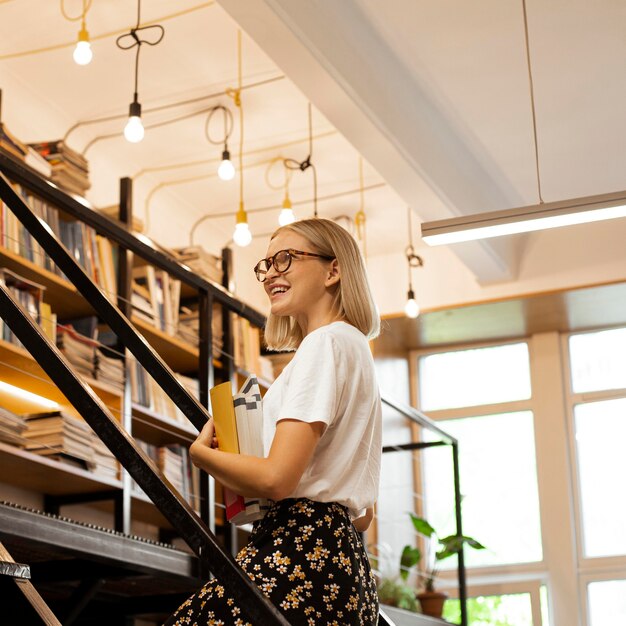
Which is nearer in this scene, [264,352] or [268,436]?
[268,436]

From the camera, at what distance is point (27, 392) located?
4.24 metres

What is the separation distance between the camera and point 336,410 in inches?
60.9

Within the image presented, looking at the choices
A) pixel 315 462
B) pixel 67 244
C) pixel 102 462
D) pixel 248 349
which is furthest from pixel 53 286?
pixel 315 462

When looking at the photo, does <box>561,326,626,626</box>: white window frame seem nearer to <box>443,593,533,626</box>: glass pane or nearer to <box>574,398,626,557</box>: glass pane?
<box>574,398,626,557</box>: glass pane

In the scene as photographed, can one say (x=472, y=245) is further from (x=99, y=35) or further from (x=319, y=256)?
(x=319, y=256)

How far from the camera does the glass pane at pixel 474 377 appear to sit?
7.59 meters

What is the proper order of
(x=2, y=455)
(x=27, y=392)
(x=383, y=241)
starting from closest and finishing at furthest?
(x=2, y=455), (x=27, y=392), (x=383, y=241)

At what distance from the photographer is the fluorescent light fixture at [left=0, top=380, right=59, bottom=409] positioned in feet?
13.6

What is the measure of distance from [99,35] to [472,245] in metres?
2.41

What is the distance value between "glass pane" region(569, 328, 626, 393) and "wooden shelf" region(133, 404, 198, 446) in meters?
3.43

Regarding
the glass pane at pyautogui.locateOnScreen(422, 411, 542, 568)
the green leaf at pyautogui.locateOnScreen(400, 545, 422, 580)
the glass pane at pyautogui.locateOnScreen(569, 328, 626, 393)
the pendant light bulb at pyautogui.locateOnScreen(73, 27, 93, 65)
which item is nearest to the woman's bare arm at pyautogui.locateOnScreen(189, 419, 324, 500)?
the pendant light bulb at pyautogui.locateOnScreen(73, 27, 93, 65)

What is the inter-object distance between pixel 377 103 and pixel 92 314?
155 cm

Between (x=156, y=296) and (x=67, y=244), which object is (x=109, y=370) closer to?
(x=67, y=244)

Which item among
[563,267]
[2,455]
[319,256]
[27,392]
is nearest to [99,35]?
[27,392]
